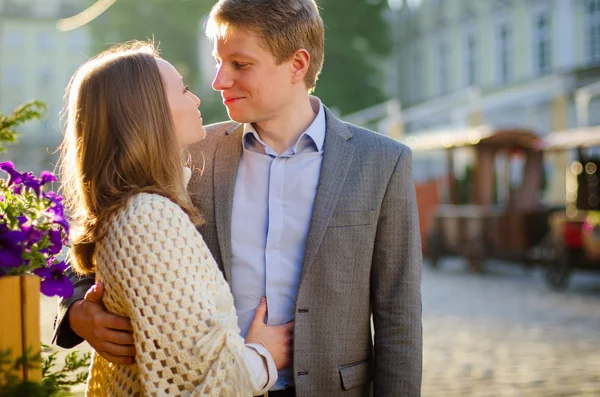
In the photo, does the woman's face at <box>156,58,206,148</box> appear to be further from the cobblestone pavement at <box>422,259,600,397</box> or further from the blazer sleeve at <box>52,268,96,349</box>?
the cobblestone pavement at <box>422,259,600,397</box>

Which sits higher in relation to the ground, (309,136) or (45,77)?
(45,77)

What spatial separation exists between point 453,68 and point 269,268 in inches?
1381

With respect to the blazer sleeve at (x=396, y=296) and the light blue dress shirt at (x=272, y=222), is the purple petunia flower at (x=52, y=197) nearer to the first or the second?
the light blue dress shirt at (x=272, y=222)

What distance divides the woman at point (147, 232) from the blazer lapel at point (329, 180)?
35 cm

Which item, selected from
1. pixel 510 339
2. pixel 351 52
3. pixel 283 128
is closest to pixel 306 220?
pixel 283 128

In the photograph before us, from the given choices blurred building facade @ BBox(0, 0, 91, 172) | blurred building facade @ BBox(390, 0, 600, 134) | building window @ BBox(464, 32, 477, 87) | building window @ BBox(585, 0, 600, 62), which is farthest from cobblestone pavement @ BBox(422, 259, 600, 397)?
blurred building facade @ BBox(0, 0, 91, 172)

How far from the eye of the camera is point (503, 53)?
3253cm

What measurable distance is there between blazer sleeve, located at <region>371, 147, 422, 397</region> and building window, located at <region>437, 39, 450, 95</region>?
35137 mm

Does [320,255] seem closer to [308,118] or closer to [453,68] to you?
[308,118]

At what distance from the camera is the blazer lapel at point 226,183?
271cm

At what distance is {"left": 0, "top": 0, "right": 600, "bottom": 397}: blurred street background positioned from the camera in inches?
328

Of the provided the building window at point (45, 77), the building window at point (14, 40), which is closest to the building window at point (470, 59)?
the building window at point (45, 77)

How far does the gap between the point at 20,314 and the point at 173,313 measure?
475mm

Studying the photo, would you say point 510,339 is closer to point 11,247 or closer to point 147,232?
point 147,232
